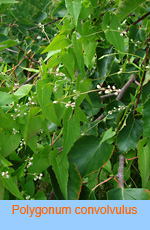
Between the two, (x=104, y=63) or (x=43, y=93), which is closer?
(x=43, y=93)

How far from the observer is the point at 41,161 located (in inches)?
17.4

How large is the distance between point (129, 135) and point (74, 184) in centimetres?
12

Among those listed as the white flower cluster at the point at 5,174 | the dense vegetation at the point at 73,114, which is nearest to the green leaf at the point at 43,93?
the dense vegetation at the point at 73,114

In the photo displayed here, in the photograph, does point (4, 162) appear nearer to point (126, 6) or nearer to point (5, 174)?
point (5, 174)

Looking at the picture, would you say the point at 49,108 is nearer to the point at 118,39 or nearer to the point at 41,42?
the point at 118,39

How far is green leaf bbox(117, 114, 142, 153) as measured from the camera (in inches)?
18.0

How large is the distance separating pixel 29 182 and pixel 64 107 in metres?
0.15

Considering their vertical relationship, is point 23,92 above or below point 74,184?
above

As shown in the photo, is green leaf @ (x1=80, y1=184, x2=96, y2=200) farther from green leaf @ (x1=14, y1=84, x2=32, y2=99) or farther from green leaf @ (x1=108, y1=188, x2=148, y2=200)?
green leaf @ (x1=14, y1=84, x2=32, y2=99)

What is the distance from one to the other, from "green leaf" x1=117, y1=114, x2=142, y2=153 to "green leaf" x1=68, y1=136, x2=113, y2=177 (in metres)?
0.02

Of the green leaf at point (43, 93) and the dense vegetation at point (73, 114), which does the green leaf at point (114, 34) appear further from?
the green leaf at point (43, 93)

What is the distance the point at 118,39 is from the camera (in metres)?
0.40

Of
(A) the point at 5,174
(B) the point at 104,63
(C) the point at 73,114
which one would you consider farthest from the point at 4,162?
(B) the point at 104,63

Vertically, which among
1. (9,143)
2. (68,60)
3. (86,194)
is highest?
(68,60)
